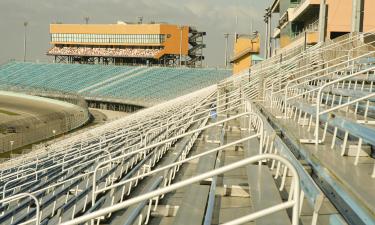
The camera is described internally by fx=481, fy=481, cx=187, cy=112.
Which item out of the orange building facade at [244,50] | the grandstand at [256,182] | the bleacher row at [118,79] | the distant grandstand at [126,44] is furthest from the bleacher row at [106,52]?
the grandstand at [256,182]

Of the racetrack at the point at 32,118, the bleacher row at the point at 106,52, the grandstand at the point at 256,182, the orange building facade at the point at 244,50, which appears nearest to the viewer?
the grandstand at the point at 256,182

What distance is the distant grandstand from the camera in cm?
5347

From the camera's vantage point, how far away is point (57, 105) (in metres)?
35.2

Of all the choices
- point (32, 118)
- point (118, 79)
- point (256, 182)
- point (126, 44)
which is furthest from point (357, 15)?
point (126, 44)

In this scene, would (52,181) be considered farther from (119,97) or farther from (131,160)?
(119,97)

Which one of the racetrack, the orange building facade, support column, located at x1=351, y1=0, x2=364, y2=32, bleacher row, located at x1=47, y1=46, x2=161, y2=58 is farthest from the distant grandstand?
support column, located at x1=351, y1=0, x2=364, y2=32

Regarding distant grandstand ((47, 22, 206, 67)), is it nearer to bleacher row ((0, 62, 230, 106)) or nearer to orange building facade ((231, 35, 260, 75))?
bleacher row ((0, 62, 230, 106))

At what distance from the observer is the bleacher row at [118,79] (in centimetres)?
4128

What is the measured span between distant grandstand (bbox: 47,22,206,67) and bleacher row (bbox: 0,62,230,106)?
4.85m

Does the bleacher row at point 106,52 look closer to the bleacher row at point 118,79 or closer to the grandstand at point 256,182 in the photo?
the bleacher row at point 118,79

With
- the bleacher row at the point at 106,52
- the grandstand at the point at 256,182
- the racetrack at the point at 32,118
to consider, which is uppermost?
the bleacher row at the point at 106,52

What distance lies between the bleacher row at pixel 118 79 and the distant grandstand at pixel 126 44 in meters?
4.85

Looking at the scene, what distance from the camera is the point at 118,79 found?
153 ft

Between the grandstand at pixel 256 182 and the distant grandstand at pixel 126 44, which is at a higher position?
the distant grandstand at pixel 126 44
